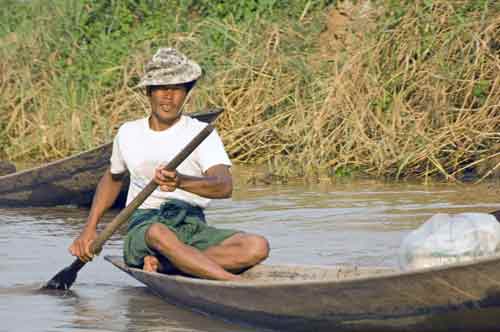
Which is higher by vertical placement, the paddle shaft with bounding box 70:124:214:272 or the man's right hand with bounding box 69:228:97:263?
the paddle shaft with bounding box 70:124:214:272

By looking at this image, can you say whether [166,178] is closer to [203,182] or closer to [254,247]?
[203,182]

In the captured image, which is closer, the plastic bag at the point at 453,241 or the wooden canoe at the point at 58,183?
the plastic bag at the point at 453,241

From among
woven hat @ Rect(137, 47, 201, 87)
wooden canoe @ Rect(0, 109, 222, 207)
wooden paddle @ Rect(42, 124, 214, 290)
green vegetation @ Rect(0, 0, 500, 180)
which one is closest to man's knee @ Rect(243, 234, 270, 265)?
wooden paddle @ Rect(42, 124, 214, 290)

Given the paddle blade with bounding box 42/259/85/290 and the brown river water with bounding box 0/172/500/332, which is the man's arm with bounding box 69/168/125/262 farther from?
the brown river water with bounding box 0/172/500/332

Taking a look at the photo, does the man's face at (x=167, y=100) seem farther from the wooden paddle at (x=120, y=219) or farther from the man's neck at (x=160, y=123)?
the wooden paddle at (x=120, y=219)

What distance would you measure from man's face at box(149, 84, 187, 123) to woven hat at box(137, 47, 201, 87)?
49 mm

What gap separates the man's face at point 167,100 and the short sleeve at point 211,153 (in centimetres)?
19

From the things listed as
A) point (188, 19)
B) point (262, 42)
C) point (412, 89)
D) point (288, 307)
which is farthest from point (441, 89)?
point (288, 307)

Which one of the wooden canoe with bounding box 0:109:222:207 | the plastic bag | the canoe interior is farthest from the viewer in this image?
the wooden canoe with bounding box 0:109:222:207

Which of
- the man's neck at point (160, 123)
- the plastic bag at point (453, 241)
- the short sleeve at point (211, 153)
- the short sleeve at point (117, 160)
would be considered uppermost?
the man's neck at point (160, 123)

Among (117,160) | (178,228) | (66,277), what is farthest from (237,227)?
(178,228)

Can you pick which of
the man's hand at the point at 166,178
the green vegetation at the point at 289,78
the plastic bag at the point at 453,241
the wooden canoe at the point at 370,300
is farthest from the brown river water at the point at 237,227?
the plastic bag at the point at 453,241

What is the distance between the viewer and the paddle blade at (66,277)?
583 centimetres

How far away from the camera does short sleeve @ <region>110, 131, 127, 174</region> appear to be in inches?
219
